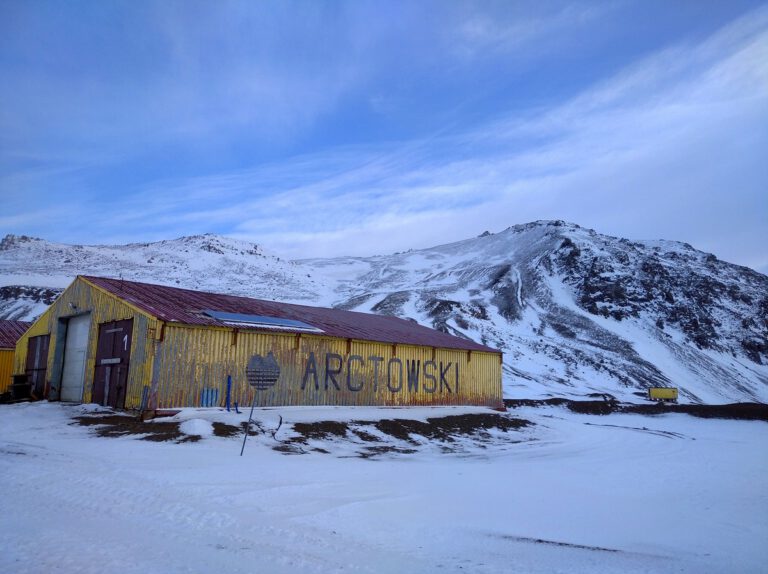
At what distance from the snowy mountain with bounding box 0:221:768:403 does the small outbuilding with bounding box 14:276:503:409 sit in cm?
1675

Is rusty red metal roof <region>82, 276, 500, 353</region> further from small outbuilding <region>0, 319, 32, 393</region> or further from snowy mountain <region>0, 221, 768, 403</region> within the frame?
snowy mountain <region>0, 221, 768, 403</region>

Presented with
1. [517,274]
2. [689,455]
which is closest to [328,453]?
[689,455]

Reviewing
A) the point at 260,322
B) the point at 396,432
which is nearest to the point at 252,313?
the point at 260,322

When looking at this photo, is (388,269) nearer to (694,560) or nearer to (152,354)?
(152,354)

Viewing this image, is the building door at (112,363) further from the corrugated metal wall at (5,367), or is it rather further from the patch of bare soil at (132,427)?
the corrugated metal wall at (5,367)

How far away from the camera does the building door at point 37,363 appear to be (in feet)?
77.1

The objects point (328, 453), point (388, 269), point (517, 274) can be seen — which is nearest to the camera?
point (328, 453)

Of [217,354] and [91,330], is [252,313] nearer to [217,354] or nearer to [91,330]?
[217,354]

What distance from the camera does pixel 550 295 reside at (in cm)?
7669

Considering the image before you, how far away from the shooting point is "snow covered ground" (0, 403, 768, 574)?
584 centimetres

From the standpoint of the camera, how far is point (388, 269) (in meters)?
114

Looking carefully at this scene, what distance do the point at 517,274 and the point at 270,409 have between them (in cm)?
7076

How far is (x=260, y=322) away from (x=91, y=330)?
6.39 metres

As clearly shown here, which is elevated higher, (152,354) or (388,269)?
(388,269)
